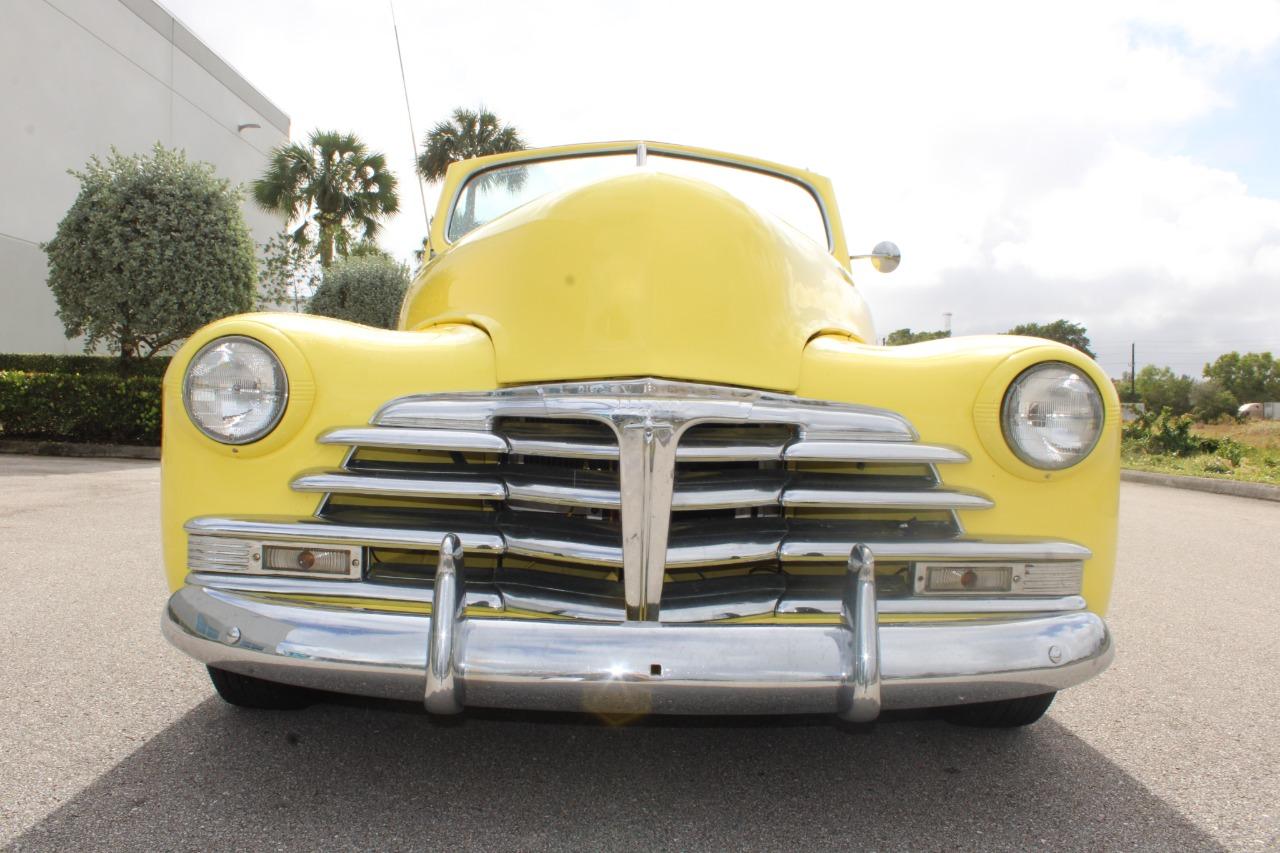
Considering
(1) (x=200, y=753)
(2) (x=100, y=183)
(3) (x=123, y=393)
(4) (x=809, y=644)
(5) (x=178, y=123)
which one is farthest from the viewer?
(5) (x=178, y=123)

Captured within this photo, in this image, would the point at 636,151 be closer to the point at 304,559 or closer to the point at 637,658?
the point at 304,559

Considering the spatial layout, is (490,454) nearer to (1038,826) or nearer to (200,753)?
(200,753)

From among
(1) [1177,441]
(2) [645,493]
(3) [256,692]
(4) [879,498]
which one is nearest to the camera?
(2) [645,493]

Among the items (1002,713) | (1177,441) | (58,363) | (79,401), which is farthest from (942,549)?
(58,363)

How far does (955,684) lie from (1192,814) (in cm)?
79

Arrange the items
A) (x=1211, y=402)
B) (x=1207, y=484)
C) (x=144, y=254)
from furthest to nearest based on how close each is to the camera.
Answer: (x=1211, y=402), (x=144, y=254), (x=1207, y=484)

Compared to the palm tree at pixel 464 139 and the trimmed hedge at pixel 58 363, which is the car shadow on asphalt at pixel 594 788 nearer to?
the trimmed hedge at pixel 58 363

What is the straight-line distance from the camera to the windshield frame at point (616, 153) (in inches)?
136

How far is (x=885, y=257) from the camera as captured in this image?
3553 mm

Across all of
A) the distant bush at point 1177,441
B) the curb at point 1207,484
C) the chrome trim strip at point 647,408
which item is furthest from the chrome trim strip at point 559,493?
the distant bush at point 1177,441

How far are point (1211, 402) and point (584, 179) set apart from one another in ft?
165

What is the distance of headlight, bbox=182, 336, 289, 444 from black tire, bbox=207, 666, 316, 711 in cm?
69

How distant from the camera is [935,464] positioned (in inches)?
68.9

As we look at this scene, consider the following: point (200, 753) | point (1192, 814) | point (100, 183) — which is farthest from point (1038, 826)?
point (100, 183)
